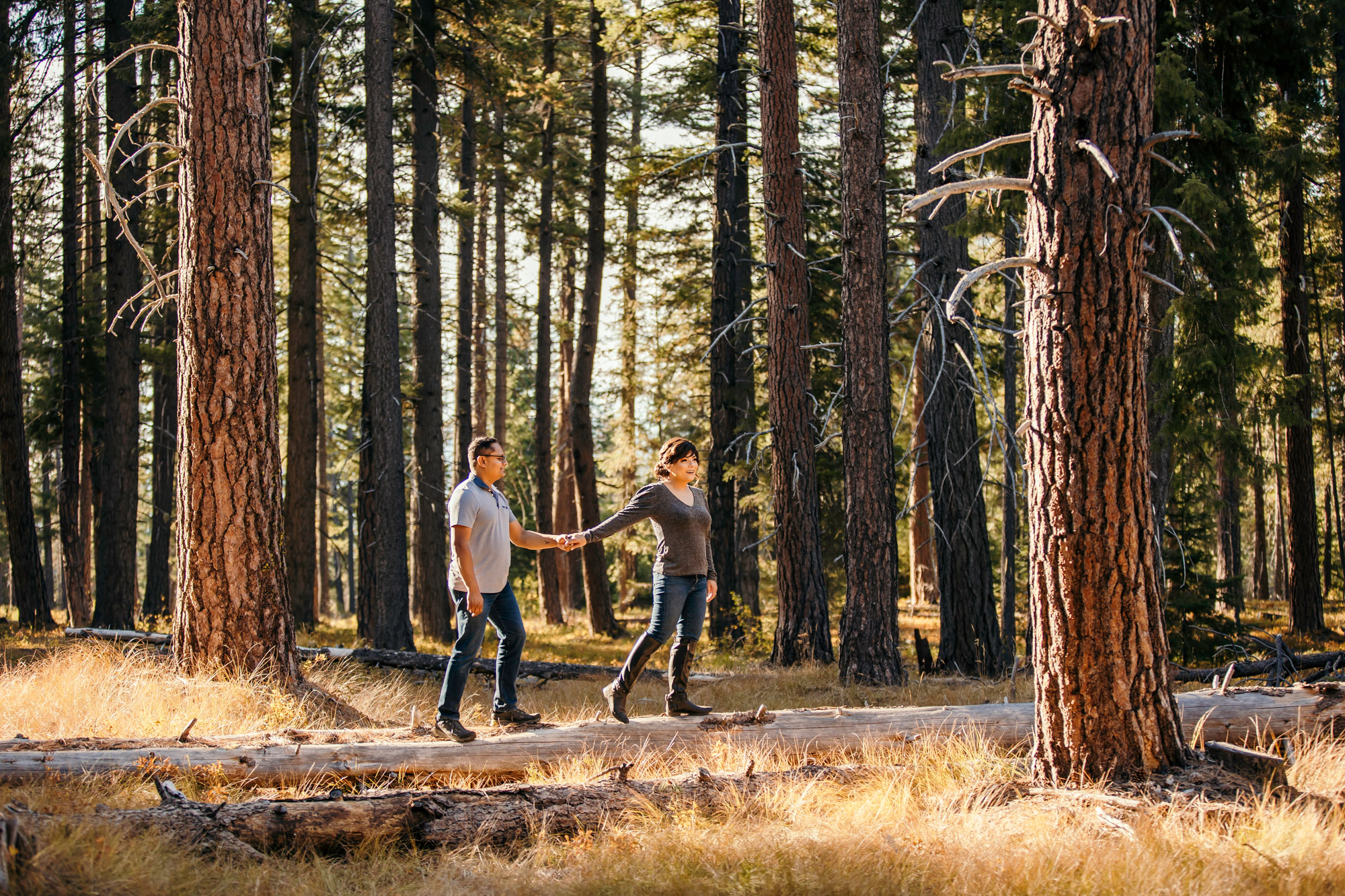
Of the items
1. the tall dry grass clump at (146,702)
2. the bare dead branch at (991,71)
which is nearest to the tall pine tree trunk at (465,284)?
the tall dry grass clump at (146,702)

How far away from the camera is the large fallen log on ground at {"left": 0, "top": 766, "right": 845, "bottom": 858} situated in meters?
4.39

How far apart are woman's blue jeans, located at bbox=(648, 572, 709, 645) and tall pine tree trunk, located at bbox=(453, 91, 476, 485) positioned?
13.4 metres

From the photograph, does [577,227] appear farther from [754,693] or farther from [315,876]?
[315,876]

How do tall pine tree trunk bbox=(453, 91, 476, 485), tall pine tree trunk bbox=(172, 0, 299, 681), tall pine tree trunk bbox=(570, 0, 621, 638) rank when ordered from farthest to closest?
tall pine tree trunk bbox=(570, 0, 621, 638) < tall pine tree trunk bbox=(453, 91, 476, 485) < tall pine tree trunk bbox=(172, 0, 299, 681)

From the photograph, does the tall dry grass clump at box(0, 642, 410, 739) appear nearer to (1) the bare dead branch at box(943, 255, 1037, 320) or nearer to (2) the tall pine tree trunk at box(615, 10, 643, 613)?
(1) the bare dead branch at box(943, 255, 1037, 320)

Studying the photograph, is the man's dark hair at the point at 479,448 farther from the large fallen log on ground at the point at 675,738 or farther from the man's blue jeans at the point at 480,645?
the large fallen log on ground at the point at 675,738

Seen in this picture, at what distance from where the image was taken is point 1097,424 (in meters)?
4.86

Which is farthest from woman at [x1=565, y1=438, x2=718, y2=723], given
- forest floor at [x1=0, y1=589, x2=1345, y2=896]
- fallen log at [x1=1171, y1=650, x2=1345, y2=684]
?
fallen log at [x1=1171, y1=650, x2=1345, y2=684]

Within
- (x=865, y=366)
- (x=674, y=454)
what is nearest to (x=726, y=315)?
(x=865, y=366)

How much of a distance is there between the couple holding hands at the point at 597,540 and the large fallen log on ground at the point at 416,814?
1.45 metres

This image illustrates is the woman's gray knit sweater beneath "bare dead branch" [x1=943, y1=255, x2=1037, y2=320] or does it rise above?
beneath

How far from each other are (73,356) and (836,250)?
14.9m

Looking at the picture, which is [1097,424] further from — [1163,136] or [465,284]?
[465,284]

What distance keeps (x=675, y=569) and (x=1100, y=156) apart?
3.80 m
